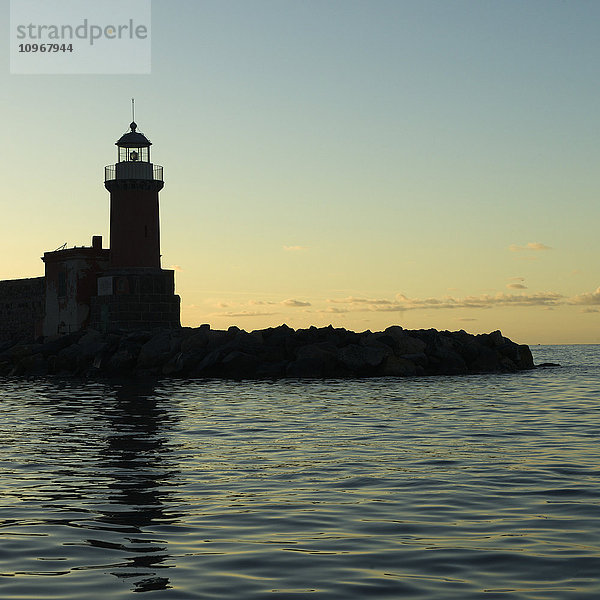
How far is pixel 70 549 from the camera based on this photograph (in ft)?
22.1

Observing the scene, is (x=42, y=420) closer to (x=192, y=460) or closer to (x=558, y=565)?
(x=192, y=460)

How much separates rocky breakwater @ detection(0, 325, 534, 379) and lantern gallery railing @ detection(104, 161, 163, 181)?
686 cm

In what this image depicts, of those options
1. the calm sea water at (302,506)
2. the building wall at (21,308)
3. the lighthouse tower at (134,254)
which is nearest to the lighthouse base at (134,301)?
the lighthouse tower at (134,254)

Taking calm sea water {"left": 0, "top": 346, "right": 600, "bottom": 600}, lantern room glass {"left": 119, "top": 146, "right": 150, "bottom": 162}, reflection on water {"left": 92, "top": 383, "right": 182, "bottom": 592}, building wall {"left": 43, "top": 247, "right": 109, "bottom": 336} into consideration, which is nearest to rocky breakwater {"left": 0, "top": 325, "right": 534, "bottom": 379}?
building wall {"left": 43, "top": 247, "right": 109, "bottom": 336}

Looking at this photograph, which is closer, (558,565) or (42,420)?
(558,565)

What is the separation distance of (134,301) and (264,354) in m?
7.15

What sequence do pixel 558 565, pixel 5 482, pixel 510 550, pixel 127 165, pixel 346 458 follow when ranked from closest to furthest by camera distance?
pixel 558 565, pixel 510 550, pixel 5 482, pixel 346 458, pixel 127 165

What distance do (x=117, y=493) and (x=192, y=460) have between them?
245cm

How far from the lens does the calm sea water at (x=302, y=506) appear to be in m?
5.89

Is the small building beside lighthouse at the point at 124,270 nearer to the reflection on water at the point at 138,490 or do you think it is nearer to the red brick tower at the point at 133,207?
the red brick tower at the point at 133,207

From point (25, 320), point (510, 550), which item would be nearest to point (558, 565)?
point (510, 550)

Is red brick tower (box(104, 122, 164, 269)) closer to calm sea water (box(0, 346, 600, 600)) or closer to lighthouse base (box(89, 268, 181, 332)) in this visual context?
lighthouse base (box(89, 268, 181, 332))

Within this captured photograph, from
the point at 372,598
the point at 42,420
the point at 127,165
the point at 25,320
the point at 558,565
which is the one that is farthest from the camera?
the point at 25,320

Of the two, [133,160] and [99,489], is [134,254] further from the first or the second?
[99,489]
